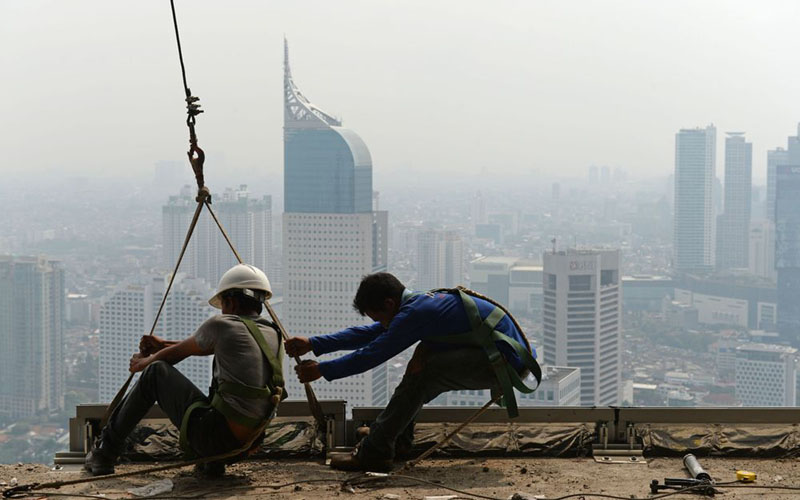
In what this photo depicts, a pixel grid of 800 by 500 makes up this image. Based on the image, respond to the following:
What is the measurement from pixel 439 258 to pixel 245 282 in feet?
255

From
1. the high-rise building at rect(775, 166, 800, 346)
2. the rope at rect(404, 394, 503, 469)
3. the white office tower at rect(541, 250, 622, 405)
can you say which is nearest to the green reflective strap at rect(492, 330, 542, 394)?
the rope at rect(404, 394, 503, 469)

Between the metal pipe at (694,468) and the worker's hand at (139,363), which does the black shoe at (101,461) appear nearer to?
the worker's hand at (139,363)

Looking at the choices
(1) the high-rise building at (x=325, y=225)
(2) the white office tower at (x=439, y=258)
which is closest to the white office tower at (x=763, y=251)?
(2) the white office tower at (x=439, y=258)

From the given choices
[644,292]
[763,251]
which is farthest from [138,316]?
[763,251]

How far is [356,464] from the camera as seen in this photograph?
398 centimetres

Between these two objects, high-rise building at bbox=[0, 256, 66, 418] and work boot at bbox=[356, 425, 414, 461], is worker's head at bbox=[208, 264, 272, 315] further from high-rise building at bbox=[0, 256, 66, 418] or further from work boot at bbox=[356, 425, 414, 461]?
high-rise building at bbox=[0, 256, 66, 418]

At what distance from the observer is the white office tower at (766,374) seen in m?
63.4

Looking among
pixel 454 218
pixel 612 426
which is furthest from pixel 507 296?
pixel 612 426

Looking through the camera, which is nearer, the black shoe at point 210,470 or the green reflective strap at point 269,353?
the green reflective strap at point 269,353

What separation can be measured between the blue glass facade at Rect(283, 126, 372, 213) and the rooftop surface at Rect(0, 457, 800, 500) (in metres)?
80.5

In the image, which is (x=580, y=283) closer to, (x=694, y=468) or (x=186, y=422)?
(x=694, y=468)

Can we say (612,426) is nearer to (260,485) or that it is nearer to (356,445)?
(356,445)

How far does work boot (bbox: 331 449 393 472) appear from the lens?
396 centimetres

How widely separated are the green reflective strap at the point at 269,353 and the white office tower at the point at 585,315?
6459 centimetres
